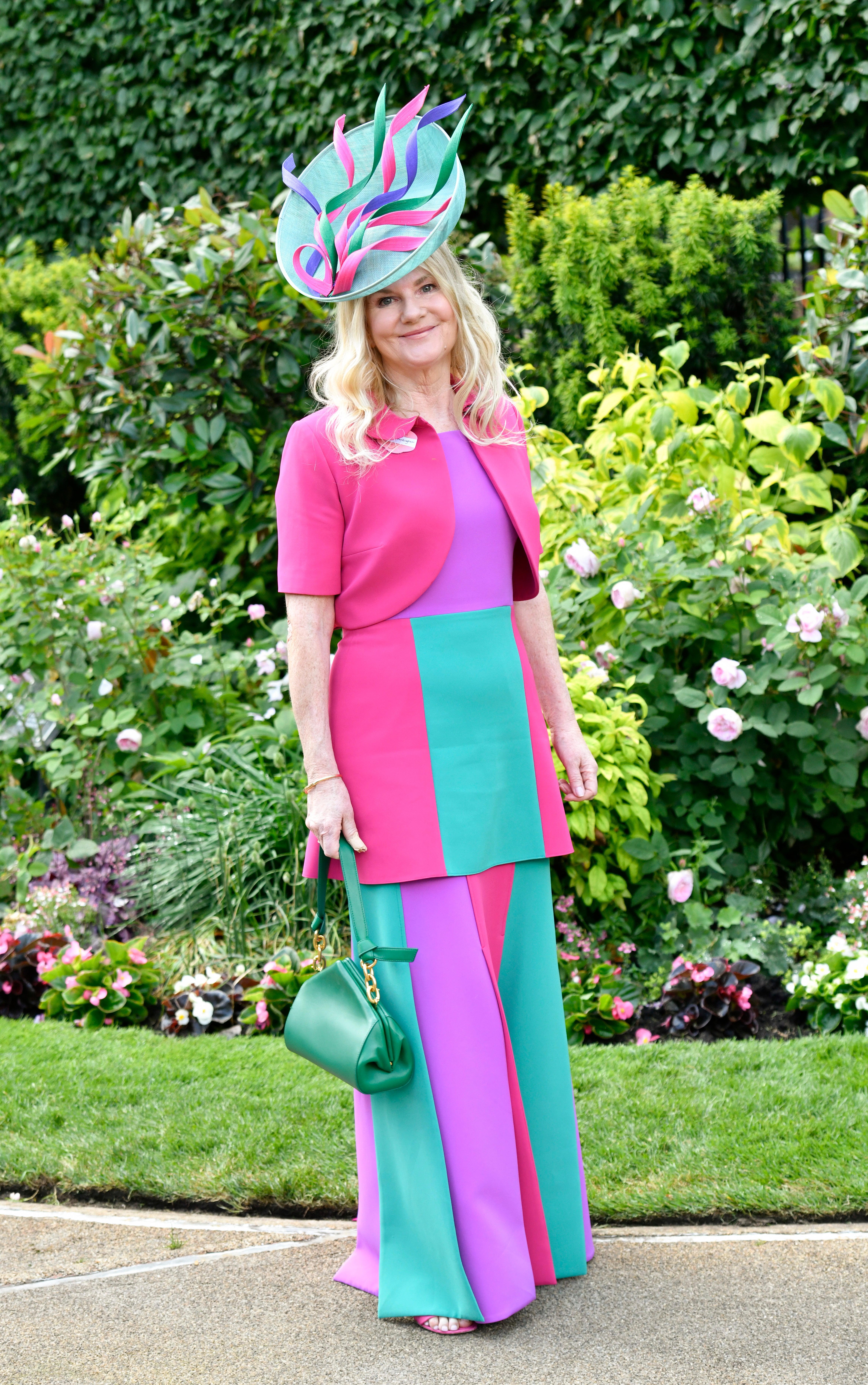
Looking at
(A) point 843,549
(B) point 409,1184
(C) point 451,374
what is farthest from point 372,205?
(A) point 843,549

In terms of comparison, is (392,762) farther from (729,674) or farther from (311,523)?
(729,674)

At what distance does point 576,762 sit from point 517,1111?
68cm

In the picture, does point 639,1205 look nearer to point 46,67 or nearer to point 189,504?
point 189,504

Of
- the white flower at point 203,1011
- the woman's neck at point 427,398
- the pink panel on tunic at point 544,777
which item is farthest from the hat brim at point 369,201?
the white flower at point 203,1011

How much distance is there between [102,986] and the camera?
13.7 ft

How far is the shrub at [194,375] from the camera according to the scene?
214 inches

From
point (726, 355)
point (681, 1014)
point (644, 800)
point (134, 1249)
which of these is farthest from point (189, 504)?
point (134, 1249)

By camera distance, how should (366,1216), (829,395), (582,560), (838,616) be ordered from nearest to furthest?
(366,1216) → (838,616) → (582,560) → (829,395)

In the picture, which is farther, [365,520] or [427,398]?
[427,398]

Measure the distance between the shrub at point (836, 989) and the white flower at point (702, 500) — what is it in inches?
53.6

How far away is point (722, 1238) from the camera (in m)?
2.65

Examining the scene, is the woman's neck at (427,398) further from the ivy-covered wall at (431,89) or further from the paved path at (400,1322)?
the ivy-covered wall at (431,89)

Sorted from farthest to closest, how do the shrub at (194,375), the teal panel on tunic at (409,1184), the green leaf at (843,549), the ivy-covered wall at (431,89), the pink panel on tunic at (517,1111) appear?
1. the ivy-covered wall at (431,89)
2. the shrub at (194,375)
3. the green leaf at (843,549)
4. the pink panel on tunic at (517,1111)
5. the teal panel on tunic at (409,1184)

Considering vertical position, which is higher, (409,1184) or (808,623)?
(808,623)
